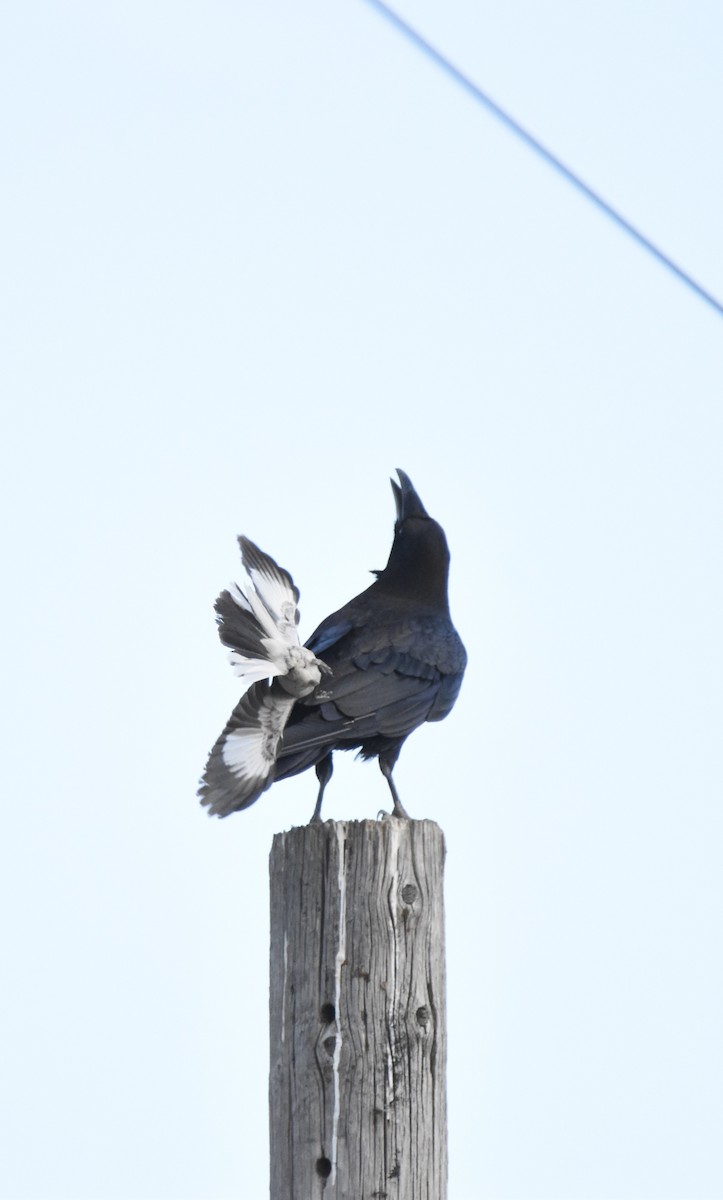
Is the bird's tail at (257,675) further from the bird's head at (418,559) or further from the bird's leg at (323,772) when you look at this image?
the bird's head at (418,559)

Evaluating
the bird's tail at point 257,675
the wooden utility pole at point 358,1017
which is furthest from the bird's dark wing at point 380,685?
the wooden utility pole at point 358,1017

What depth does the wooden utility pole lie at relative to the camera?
2.80 metres

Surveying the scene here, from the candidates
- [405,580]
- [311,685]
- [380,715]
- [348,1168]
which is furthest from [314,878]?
[405,580]

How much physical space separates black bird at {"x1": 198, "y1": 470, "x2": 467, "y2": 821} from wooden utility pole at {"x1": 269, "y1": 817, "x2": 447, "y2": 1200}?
452 mm

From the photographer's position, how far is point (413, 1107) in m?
2.83

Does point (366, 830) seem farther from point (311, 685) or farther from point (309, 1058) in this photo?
point (311, 685)

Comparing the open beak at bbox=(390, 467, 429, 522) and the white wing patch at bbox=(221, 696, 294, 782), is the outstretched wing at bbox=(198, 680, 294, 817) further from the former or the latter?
the open beak at bbox=(390, 467, 429, 522)

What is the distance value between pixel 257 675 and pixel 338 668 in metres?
0.60

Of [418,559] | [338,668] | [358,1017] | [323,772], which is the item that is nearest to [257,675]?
[338,668]

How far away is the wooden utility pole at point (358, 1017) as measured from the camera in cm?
280

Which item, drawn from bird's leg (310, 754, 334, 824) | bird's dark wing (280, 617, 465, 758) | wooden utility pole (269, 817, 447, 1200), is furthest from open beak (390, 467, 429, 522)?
wooden utility pole (269, 817, 447, 1200)

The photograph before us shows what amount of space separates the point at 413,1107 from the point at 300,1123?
0.23m

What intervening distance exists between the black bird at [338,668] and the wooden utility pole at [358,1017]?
452 millimetres

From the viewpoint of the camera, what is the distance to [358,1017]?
112 inches
